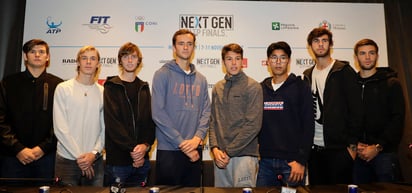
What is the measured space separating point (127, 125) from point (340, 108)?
1656mm

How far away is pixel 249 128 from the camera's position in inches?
91.2

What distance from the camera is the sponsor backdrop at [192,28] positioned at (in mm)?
3465

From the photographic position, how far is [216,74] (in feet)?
11.5

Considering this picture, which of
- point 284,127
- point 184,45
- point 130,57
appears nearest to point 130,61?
point 130,57

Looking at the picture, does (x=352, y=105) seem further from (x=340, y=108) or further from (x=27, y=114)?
(x=27, y=114)

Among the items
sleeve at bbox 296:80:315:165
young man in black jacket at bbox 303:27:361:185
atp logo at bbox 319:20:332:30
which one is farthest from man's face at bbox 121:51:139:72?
atp logo at bbox 319:20:332:30

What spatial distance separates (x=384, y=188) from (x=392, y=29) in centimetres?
261

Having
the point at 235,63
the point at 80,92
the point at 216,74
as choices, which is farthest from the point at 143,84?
the point at 216,74

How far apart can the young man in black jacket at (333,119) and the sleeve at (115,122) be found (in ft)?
4.82

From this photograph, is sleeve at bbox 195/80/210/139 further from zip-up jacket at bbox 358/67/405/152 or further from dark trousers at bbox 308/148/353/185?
zip-up jacket at bbox 358/67/405/152

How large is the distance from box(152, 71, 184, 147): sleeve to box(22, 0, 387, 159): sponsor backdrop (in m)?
1.10

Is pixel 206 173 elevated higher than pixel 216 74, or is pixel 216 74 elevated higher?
pixel 216 74

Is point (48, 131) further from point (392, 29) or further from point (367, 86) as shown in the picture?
point (392, 29)

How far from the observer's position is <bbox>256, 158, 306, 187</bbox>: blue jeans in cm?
227
